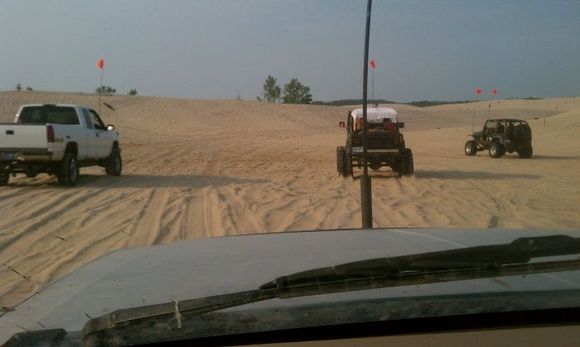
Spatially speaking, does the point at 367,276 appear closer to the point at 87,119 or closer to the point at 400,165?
the point at 400,165

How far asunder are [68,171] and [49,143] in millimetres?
808

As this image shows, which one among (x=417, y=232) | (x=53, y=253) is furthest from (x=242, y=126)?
(x=417, y=232)

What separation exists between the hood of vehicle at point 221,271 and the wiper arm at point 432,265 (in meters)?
0.12

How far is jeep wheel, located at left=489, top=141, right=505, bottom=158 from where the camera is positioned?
25.6 meters

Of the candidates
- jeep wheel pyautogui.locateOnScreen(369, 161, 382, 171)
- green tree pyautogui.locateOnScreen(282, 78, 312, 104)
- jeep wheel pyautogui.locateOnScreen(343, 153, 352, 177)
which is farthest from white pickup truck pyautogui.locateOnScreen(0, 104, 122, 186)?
green tree pyautogui.locateOnScreen(282, 78, 312, 104)

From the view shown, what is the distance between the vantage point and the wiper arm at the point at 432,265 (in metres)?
2.21

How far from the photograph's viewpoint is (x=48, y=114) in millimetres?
15172

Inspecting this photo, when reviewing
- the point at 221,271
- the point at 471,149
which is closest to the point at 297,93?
the point at 471,149

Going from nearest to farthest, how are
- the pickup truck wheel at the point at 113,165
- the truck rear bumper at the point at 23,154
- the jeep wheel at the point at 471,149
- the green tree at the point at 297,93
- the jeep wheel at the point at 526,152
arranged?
the truck rear bumper at the point at 23,154 → the pickup truck wheel at the point at 113,165 → the jeep wheel at the point at 526,152 → the jeep wheel at the point at 471,149 → the green tree at the point at 297,93

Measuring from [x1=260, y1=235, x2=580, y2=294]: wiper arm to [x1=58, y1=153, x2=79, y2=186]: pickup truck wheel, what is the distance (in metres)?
12.3

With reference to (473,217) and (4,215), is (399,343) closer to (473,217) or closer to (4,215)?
(473,217)

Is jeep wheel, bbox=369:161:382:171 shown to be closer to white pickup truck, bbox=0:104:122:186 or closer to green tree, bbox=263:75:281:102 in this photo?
white pickup truck, bbox=0:104:122:186

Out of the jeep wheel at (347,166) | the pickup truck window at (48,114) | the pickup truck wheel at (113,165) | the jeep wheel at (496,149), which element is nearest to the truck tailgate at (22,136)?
the pickup truck window at (48,114)

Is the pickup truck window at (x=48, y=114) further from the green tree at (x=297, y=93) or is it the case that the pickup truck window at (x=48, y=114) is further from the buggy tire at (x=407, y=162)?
the green tree at (x=297, y=93)
